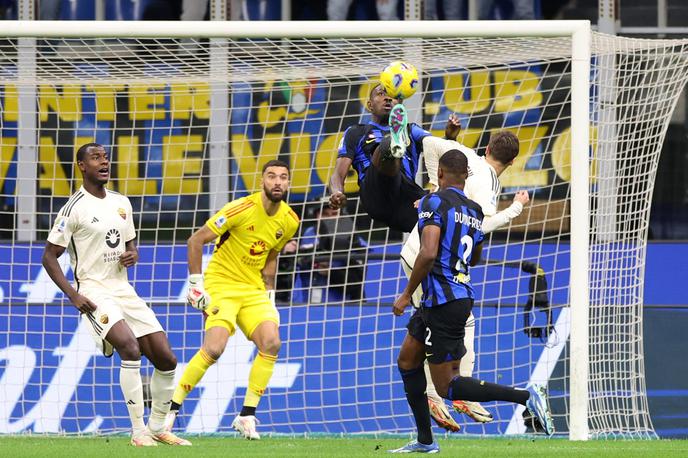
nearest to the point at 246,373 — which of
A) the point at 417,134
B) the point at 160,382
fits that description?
the point at 160,382

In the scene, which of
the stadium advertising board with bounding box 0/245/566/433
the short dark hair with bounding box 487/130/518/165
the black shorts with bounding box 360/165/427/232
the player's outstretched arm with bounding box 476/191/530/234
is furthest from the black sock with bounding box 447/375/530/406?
the stadium advertising board with bounding box 0/245/566/433

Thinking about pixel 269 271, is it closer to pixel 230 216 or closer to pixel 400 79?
pixel 230 216

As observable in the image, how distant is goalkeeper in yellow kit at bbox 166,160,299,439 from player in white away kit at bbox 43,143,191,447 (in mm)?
492

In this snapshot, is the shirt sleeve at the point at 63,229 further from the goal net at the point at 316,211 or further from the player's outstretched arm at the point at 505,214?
the player's outstretched arm at the point at 505,214

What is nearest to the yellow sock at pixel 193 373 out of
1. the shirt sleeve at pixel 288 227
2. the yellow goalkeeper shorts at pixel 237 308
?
the yellow goalkeeper shorts at pixel 237 308

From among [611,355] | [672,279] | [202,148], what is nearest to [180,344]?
[202,148]

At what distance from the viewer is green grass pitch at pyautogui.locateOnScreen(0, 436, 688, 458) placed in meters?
8.17

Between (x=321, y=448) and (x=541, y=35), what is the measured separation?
3.20m

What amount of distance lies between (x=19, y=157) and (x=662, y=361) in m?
6.03

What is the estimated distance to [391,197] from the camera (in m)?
9.10

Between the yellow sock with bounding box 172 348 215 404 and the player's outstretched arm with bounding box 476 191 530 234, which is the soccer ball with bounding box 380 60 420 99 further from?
the yellow sock with bounding box 172 348 215 404

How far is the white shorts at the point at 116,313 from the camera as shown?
9.01m

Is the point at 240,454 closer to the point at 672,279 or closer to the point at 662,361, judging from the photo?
the point at 662,361

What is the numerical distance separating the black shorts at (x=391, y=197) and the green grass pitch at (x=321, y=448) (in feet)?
4.89
